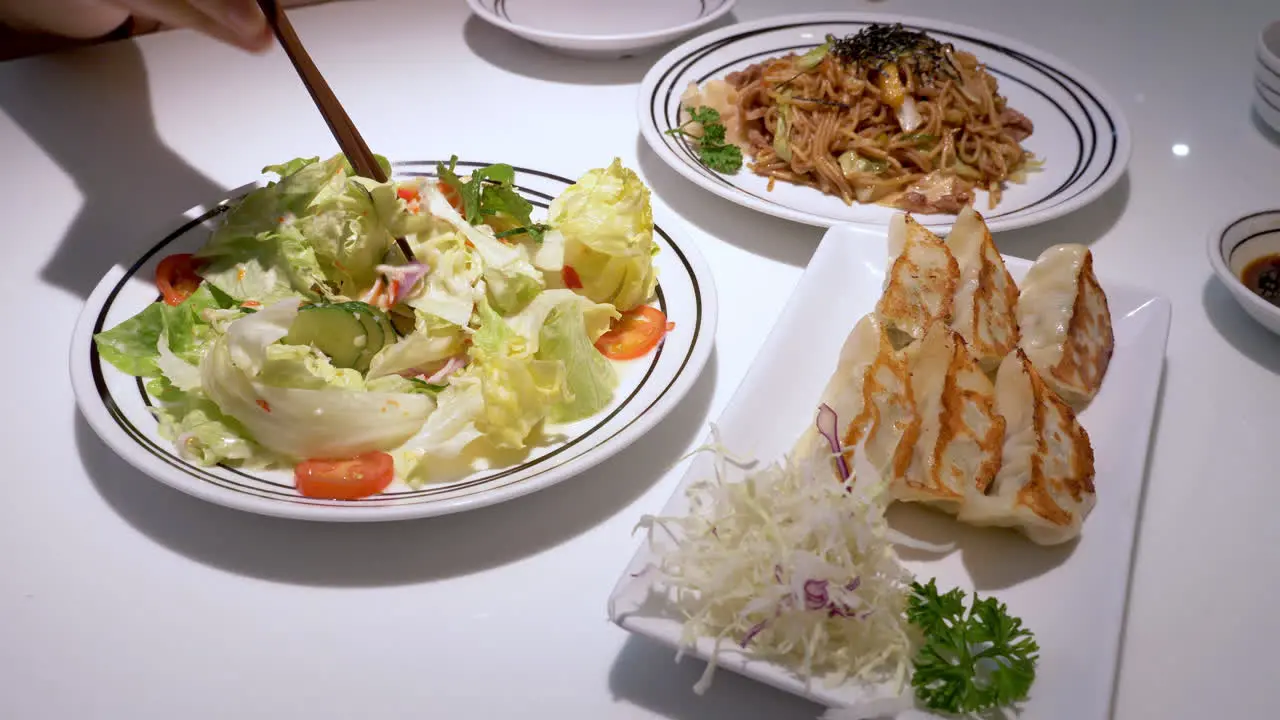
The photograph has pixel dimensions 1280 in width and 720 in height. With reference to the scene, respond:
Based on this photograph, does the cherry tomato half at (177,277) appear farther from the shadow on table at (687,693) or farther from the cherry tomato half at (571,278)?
the shadow on table at (687,693)

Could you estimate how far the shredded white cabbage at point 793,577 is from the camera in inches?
50.9

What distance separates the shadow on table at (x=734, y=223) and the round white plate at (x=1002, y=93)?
63 millimetres

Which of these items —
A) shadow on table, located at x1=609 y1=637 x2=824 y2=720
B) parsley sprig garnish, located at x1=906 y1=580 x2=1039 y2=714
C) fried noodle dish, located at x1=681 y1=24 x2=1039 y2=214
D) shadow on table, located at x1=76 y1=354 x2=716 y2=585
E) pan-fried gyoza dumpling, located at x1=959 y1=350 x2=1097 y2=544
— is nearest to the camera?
parsley sprig garnish, located at x1=906 y1=580 x2=1039 y2=714

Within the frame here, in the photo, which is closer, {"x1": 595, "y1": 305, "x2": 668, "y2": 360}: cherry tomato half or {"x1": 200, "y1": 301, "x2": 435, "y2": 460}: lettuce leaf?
{"x1": 200, "y1": 301, "x2": 435, "y2": 460}: lettuce leaf

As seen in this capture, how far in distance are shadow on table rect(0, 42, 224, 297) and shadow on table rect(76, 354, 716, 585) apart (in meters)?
0.64

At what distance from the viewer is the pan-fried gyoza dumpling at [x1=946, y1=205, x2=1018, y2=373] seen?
Answer: 1.91 m

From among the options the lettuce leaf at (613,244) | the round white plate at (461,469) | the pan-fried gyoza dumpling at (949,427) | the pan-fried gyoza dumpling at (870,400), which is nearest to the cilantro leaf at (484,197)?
the lettuce leaf at (613,244)

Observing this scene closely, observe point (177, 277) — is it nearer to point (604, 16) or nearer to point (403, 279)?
point (403, 279)

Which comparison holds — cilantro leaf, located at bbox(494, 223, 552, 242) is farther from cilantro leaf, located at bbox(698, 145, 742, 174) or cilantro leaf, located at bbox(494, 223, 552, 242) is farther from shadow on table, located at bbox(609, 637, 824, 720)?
shadow on table, located at bbox(609, 637, 824, 720)

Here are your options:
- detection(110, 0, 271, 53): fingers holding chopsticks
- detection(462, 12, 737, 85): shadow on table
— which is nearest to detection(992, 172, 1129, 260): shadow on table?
detection(462, 12, 737, 85): shadow on table

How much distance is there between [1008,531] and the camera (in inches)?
62.9

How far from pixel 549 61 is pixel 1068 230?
1856mm

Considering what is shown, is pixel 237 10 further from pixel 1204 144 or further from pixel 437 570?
pixel 1204 144

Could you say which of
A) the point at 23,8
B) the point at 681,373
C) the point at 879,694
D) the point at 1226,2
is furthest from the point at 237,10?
the point at 1226,2
